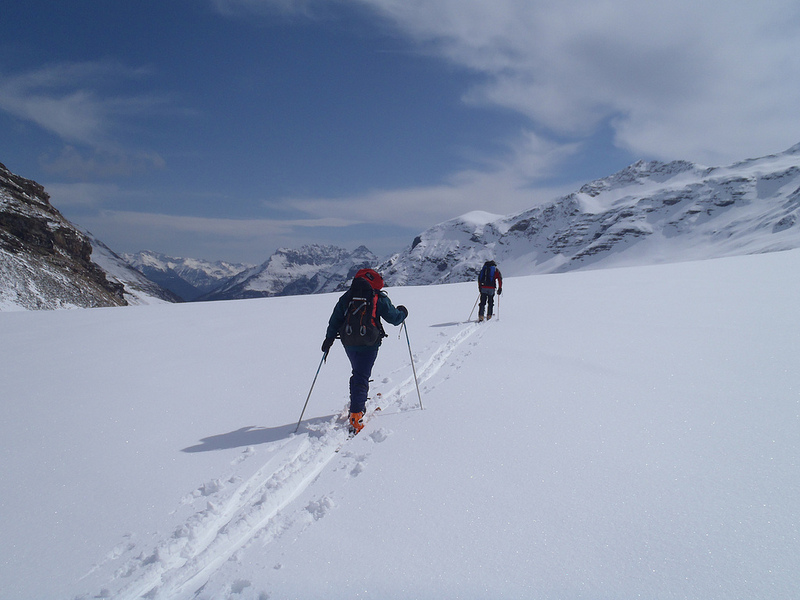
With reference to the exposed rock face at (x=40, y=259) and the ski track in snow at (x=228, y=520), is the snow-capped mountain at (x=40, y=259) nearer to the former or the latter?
the exposed rock face at (x=40, y=259)

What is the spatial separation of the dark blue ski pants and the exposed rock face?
77.9 metres

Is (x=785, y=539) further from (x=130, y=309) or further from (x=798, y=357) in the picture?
(x=130, y=309)

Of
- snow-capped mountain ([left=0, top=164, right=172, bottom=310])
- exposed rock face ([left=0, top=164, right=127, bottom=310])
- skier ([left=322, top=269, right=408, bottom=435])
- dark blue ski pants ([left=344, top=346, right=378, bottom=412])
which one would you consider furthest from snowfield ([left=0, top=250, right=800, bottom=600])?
exposed rock face ([left=0, top=164, right=127, bottom=310])

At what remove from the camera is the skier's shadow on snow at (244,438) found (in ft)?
15.6

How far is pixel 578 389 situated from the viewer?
565cm

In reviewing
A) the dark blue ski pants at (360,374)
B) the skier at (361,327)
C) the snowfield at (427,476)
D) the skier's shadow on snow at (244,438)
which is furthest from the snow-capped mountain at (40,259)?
the dark blue ski pants at (360,374)

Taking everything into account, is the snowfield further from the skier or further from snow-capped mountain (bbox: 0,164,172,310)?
snow-capped mountain (bbox: 0,164,172,310)

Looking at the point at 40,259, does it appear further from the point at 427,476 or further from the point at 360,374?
the point at 427,476

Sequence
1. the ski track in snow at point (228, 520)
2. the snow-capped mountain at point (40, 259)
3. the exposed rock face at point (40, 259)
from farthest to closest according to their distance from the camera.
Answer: the exposed rock face at point (40, 259) → the snow-capped mountain at point (40, 259) → the ski track in snow at point (228, 520)

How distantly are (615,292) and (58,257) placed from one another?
10751 centimetres

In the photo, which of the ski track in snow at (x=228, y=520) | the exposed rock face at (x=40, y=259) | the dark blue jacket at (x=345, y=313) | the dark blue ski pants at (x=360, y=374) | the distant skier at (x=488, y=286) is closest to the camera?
the ski track in snow at (x=228, y=520)

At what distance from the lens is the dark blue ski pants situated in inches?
212

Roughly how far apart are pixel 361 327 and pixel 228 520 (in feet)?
9.04

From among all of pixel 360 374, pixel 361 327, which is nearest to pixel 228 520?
pixel 360 374
